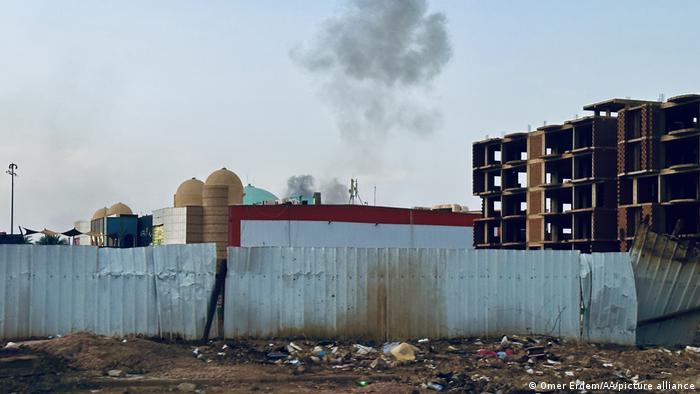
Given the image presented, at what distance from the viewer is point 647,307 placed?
62.3ft

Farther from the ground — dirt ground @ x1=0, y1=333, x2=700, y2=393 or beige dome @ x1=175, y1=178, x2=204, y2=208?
beige dome @ x1=175, y1=178, x2=204, y2=208

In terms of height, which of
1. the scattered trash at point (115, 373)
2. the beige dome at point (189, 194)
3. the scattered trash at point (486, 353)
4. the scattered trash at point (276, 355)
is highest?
the beige dome at point (189, 194)

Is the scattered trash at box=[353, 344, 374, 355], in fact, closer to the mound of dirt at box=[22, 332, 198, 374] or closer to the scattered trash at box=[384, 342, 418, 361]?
the scattered trash at box=[384, 342, 418, 361]

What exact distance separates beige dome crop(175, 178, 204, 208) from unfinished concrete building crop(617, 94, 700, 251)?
3166cm

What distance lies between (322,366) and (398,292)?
276 centimetres

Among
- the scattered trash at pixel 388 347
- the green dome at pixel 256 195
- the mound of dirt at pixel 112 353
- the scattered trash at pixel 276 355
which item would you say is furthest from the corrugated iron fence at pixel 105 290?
the green dome at pixel 256 195

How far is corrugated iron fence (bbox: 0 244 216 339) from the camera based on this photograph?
666 inches

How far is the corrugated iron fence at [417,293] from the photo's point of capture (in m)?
17.6

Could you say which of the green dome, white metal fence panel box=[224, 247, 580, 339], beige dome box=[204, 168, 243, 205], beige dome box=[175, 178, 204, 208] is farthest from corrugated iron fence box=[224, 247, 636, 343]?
the green dome

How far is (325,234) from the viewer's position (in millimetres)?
58125

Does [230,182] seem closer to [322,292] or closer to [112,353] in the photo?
[322,292]

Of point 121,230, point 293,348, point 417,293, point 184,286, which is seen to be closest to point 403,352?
point 417,293

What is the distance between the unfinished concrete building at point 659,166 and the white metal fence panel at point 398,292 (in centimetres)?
3843

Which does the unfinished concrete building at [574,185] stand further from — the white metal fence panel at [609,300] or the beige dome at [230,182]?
the white metal fence panel at [609,300]
